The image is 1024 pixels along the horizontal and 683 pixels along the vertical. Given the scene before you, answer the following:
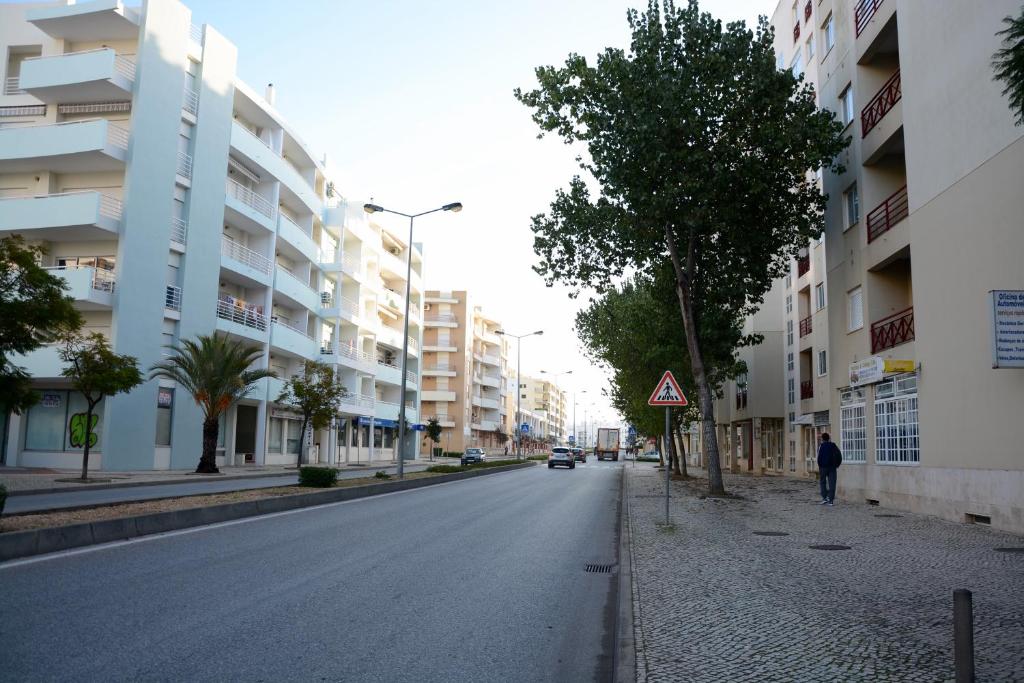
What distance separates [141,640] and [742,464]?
162ft

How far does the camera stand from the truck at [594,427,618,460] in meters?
89.1

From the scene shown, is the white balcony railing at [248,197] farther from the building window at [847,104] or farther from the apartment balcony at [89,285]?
the building window at [847,104]

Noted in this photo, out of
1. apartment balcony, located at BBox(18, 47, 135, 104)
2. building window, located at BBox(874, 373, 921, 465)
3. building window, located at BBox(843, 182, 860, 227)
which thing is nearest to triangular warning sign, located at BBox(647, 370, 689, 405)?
building window, located at BBox(874, 373, 921, 465)

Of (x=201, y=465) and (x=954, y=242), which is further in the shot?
(x=201, y=465)

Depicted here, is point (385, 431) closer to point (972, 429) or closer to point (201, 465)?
point (201, 465)

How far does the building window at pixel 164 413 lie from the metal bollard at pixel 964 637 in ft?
113

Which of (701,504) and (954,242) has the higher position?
(954,242)

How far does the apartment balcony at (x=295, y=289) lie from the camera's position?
44.8 m

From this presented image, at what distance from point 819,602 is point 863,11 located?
19728 millimetres

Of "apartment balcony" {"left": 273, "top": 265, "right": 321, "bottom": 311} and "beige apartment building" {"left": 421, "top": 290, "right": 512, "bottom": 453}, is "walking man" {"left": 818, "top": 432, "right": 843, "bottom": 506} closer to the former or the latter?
"apartment balcony" {"left": 273, "top": 265, "right": 321, "bottom": 311}

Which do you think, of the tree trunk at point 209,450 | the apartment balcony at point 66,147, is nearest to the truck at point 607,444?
the tree trunk at point 209,450

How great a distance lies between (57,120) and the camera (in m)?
34.6

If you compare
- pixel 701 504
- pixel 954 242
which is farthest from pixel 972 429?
pixel 701 504

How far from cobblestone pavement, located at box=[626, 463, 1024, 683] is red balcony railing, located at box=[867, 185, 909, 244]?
848cm
